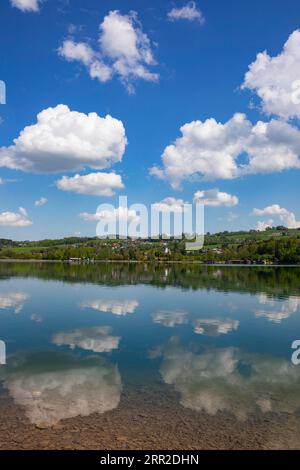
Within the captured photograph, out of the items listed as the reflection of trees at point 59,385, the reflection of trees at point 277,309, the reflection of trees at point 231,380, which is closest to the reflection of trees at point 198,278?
the reflection of trees at point 277,309

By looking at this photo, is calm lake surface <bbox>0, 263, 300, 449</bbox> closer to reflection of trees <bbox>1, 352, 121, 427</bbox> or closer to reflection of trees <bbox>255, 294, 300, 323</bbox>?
reflection of trees <bbox>1, 352, 121, 427</bbox>

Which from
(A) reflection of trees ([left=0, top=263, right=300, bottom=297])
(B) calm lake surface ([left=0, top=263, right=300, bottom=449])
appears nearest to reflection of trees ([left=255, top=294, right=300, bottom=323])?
(B) calm lake surface ([left=0, top=263, right=300, bottom=449])

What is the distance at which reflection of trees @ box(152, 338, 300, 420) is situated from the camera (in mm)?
16625

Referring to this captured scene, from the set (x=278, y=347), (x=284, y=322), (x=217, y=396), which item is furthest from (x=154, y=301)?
(x=217, y=396)

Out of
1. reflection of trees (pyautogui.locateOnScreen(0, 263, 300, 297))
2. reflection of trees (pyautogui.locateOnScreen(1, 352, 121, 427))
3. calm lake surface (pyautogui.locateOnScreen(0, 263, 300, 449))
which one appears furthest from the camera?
reflection of trees (pyautogui.locateOnScreen(0, 263, 300, 297))

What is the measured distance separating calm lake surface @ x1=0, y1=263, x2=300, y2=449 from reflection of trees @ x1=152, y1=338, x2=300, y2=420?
0.05 m

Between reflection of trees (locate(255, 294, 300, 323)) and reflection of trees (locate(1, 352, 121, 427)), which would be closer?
reflection of trees (locate(1, 352, 121, 427))

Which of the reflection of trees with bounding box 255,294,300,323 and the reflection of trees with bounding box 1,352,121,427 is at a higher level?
the reflection of trees with bounding box 1,352,121,427

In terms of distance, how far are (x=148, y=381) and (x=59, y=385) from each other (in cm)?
427

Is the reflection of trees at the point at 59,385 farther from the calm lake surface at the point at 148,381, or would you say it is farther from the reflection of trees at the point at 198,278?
the reflection of trees at the point at 198,278

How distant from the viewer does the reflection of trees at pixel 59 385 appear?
15609 mm

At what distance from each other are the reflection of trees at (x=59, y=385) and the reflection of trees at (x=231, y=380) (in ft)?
10.4
